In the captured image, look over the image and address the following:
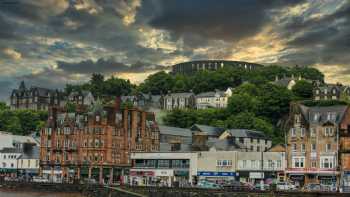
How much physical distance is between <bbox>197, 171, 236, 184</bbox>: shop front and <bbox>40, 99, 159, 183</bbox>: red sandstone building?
16309 millimetres

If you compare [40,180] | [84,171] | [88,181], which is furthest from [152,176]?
[40,180]

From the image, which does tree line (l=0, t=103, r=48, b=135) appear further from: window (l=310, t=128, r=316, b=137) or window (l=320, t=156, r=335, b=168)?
window (l=320, t=156, r=335, b=168)

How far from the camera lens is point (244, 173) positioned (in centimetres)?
9175

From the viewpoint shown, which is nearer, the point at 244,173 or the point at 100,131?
the point at 244,173

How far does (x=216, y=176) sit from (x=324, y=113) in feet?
65.7

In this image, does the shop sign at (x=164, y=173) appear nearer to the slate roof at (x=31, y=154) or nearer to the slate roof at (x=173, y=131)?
the slate roof at (x=173, y=131)

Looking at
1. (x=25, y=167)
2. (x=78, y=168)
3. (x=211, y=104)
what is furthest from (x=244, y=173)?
(x=211, y=104)

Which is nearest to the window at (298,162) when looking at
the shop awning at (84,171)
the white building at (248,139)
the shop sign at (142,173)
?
the shop sign at (142,173)

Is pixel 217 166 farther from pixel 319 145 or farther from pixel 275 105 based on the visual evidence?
pixel 275 105

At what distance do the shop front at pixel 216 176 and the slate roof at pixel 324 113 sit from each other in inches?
589

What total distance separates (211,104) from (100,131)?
96.5m

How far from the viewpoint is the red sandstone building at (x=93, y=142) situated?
105m

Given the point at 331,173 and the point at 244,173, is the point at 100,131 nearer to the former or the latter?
the point at 244,173

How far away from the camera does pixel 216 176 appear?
9350cm
